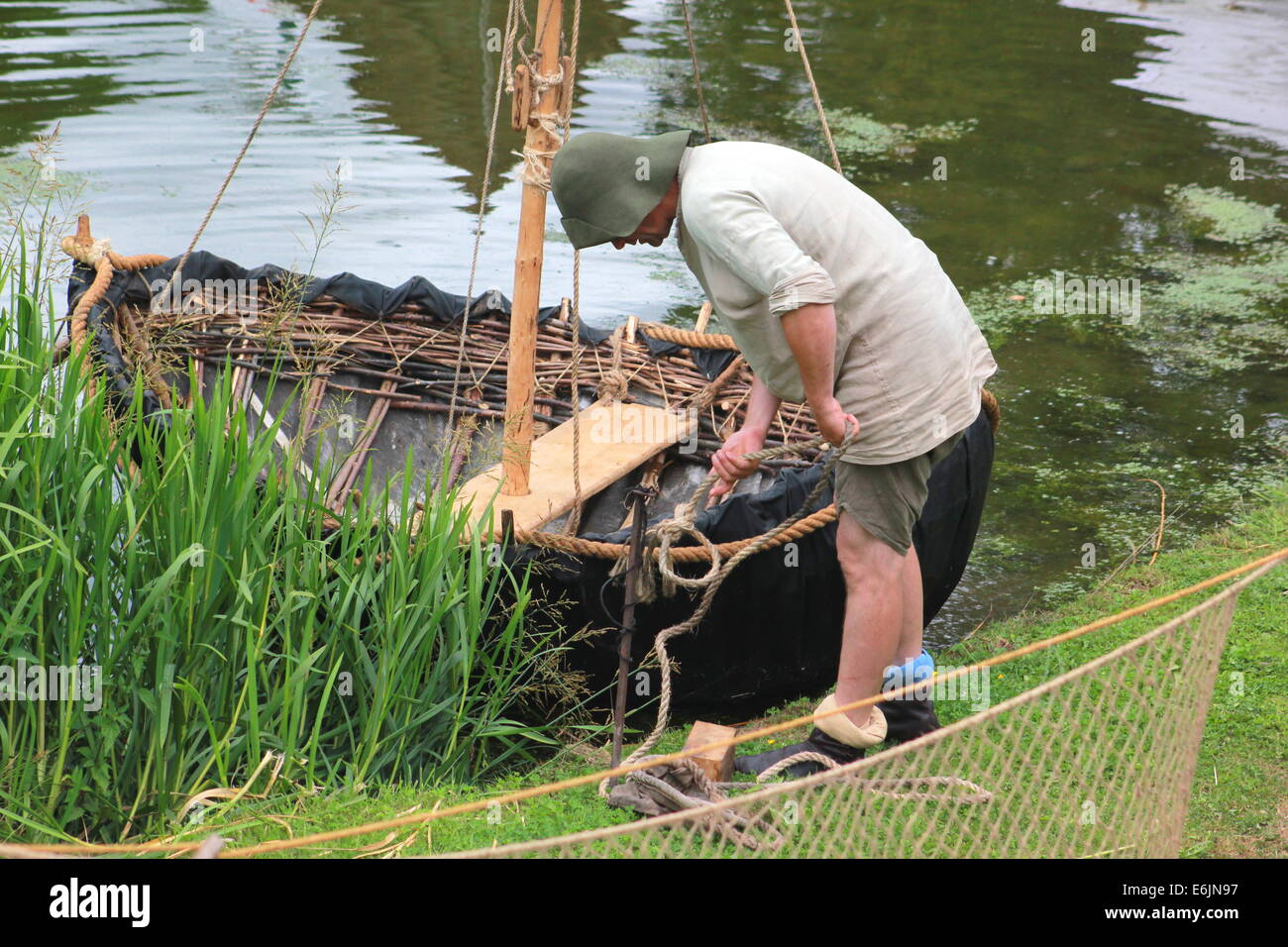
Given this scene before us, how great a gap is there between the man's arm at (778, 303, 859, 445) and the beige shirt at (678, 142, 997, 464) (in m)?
0.06

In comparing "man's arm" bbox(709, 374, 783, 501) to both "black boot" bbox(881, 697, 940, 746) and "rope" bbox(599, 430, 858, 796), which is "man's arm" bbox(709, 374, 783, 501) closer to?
"rope" bbox(599, 430, 858, 796)

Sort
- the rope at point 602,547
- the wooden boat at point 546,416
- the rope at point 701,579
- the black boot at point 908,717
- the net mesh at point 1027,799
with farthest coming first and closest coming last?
the wooden boat at point 546,416 < the rope at point 602,547 < the black boot at point 908,717 < the rope at point 701,579 < the net mesh at point 1027,799

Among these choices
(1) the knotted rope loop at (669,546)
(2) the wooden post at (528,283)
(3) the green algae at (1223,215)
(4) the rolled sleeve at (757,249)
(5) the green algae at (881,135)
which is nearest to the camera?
(4) the rolled sleeve at (757,249)

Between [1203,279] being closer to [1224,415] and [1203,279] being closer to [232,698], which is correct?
[1224,415]

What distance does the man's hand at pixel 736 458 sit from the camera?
2.85m

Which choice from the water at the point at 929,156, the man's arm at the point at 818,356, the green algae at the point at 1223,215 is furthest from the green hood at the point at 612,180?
the green algae at the point at 1223,215

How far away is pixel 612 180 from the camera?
2.66m

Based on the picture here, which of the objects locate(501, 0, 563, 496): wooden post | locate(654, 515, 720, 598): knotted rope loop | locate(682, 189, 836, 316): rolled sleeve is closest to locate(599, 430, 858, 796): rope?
Result: locate(654, 515, 720, 598): knotted rope loop

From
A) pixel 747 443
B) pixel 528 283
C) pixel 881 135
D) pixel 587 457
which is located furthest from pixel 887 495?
pixel 881 135

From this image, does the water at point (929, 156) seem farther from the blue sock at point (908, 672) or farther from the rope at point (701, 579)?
the rope at point (701, 579)

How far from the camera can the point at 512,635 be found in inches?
124

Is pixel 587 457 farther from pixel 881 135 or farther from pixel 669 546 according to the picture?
pixel 881 135

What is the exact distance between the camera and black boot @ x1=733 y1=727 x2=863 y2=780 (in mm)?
2947

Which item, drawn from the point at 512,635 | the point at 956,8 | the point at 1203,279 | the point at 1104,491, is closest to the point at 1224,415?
the point at 1104,491
